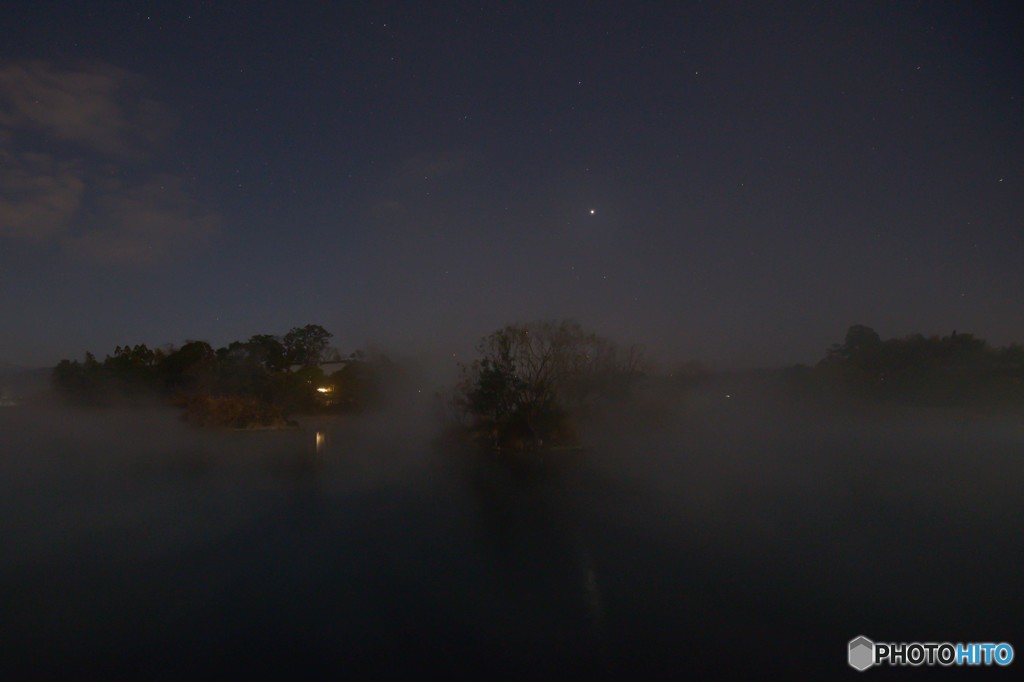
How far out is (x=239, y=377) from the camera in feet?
130

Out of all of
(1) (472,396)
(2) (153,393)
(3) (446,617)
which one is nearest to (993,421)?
(1) (472,396)

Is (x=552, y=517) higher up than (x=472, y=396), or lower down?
lower down

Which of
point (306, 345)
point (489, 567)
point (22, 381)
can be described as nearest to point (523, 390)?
point (489, 567)

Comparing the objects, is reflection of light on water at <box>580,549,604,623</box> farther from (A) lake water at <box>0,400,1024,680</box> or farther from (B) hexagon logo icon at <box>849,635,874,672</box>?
(B) hexagon logo icon at <box>849,635,874,672</box>

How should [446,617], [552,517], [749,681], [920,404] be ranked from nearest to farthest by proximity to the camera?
1. [749,681]
2. [446,617]
3. [552,517]
4. [920,404]

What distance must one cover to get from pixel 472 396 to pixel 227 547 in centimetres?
1602

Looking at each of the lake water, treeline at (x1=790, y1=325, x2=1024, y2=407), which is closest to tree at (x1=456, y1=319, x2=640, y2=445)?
the lake water

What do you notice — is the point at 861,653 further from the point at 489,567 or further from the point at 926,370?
the point at 926,370

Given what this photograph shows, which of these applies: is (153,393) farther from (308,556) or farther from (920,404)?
(920,404)

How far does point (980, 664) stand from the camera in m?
6.53

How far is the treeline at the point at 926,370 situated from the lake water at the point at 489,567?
26801 mm

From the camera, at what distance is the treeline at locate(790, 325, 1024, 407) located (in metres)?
41.6

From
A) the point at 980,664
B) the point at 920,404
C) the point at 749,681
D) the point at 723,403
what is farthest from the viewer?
the point at 723,403

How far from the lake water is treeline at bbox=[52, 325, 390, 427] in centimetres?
1812
